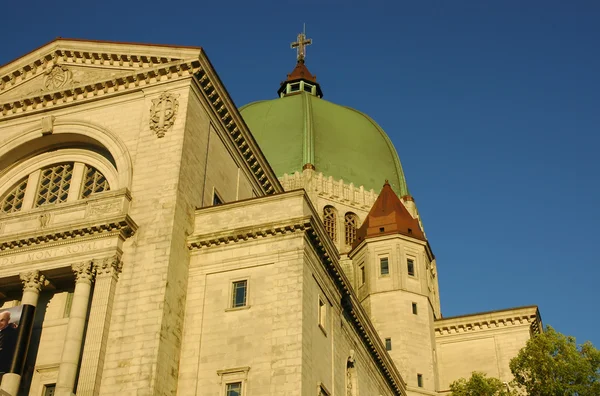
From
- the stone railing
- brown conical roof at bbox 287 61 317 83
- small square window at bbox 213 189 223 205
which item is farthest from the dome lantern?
small square window at bbox 213 189 223 205

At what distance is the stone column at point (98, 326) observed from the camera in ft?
94.7

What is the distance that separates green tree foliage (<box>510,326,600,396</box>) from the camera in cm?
3725

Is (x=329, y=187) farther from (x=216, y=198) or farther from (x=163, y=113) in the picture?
(x=163, y=113)

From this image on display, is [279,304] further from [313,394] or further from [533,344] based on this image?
[533,344]

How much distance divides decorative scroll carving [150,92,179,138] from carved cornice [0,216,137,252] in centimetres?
475

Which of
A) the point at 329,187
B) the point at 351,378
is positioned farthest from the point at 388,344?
the point at 329,187

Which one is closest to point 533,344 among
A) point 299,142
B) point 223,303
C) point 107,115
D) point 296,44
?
point 223,303

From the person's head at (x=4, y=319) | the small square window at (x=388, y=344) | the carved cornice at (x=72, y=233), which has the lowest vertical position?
the person's head at (x=4, y=319)

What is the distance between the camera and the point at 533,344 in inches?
1537

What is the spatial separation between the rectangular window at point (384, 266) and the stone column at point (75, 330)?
2758 centimetres

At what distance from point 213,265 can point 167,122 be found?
6.71 m

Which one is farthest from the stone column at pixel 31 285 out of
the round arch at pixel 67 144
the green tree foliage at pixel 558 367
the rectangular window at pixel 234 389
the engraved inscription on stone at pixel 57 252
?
the green tree foliage at pixel 558 367

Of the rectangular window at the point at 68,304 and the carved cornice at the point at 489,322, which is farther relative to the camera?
the carved cornice at the point at 489,322

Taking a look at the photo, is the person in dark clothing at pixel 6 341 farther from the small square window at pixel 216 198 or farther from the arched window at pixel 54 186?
the small square window at pixel 216 198
